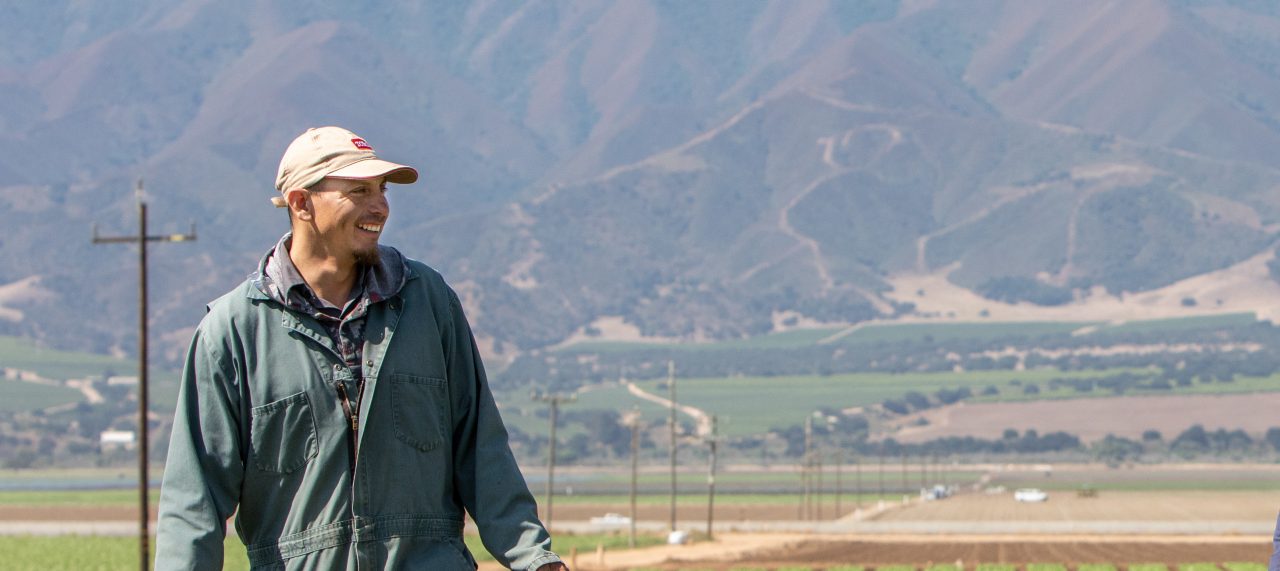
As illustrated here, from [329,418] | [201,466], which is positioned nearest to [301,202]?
[329,418]

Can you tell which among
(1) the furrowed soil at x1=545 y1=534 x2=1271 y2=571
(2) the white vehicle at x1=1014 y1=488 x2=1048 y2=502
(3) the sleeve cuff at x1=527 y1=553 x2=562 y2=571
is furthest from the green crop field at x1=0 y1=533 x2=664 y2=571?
(2) the white vehicle at x1=1014 y1=488 x2=1048 y2=502

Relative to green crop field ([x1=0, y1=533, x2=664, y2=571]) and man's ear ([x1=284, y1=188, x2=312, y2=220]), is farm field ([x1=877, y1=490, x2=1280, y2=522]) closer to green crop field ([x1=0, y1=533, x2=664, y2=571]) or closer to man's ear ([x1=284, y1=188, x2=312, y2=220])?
green crop field ([x1=0, y1=533, x2=664, y2=571])

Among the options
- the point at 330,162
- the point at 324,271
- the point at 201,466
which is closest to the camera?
the point at 201,466

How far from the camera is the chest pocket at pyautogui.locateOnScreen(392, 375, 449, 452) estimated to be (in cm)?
581

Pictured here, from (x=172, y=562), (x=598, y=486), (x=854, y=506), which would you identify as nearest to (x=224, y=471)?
(x=172, y=562)

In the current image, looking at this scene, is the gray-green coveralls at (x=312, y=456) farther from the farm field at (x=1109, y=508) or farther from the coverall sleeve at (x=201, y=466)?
the farm field at (x=1109, y=508)

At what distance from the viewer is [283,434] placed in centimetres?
573

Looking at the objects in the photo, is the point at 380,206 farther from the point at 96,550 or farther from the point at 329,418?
the point at 96,550

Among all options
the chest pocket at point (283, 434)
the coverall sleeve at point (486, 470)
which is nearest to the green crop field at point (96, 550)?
the coverall sleeve at point (486, 470)

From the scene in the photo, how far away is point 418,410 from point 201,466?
1.95ft

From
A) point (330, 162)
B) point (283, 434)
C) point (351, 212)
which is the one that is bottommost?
point (283, 434)

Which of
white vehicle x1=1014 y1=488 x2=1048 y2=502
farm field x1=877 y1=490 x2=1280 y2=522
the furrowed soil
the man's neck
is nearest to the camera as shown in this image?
the man's neck

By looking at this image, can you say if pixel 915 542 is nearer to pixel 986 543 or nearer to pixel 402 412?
pixel 986 543

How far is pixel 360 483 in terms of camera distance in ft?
18.9
